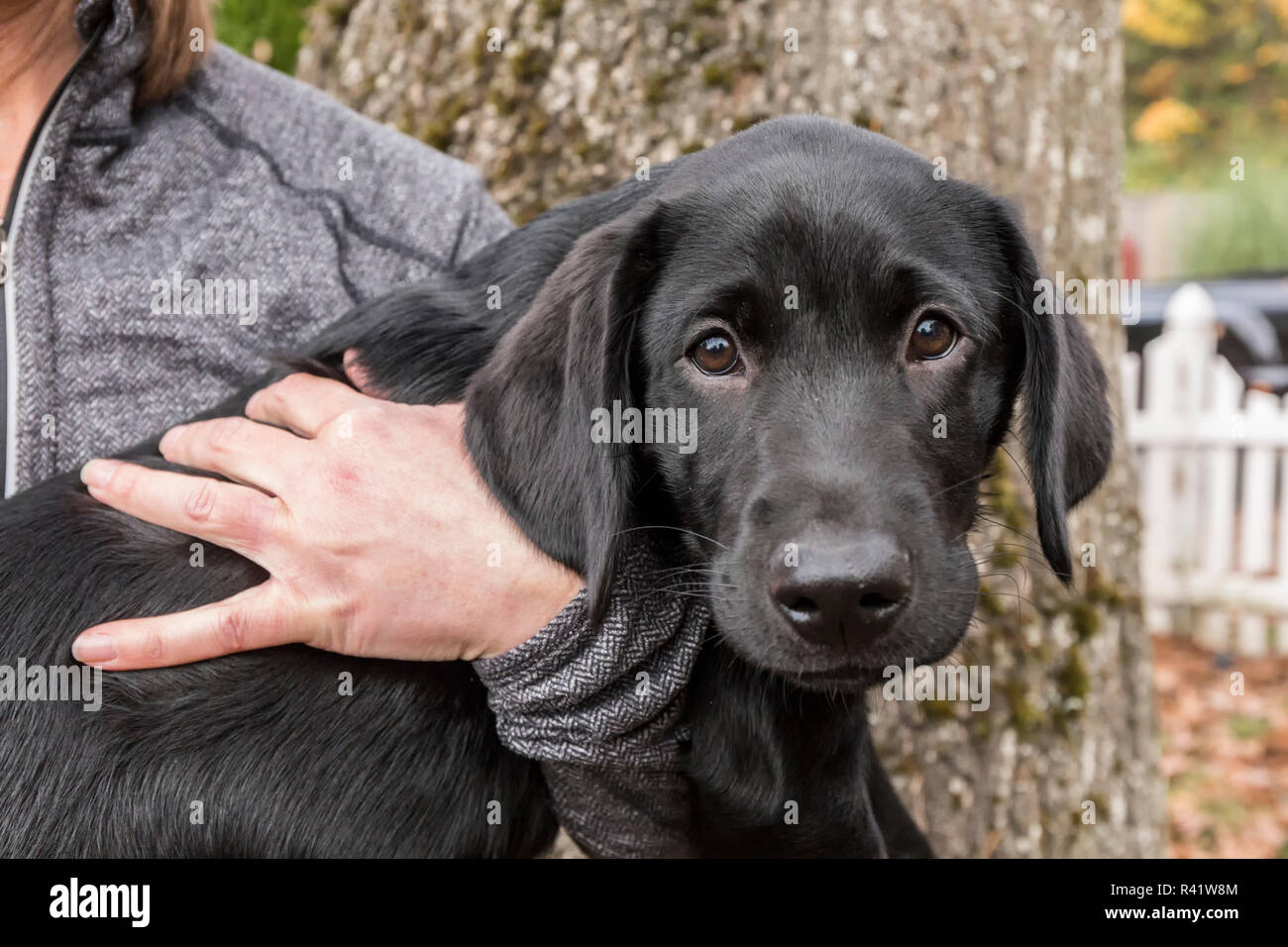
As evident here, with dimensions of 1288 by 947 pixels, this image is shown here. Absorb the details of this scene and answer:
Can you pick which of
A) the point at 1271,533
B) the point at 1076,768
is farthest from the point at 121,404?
the point at 1271,533

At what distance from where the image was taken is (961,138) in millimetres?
3203

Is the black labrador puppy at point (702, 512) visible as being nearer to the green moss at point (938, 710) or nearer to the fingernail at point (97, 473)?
the fingernail at point (97, 473)

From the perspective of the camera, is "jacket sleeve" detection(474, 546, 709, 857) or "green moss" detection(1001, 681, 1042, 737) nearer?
"jacket sleeve" detection(474, 546, 709, 857)

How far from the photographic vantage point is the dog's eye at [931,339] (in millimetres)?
2066

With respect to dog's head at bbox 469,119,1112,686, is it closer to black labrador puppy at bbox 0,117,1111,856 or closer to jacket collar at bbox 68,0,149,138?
black labrador puppy at bbox 0,117,1111,856

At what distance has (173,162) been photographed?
2539mm

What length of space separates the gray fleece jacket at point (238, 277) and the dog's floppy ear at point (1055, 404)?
0.65 m

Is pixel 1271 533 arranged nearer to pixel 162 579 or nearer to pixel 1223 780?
pixel 1223 780

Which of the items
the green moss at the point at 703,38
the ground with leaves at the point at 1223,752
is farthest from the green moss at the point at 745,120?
the ground with leaves at the point at 1223,752

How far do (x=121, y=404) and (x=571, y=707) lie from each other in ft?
3.63

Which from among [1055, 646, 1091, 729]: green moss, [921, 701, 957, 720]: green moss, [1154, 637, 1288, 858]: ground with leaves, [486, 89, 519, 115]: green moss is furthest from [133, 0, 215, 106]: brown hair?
[1154, 637, 1288, 858]: ground with leaves

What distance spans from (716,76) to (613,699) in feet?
5.86

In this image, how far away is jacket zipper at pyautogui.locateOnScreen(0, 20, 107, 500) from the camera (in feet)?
7.45

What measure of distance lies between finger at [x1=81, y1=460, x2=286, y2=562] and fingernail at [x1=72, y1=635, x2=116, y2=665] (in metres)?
0.24
